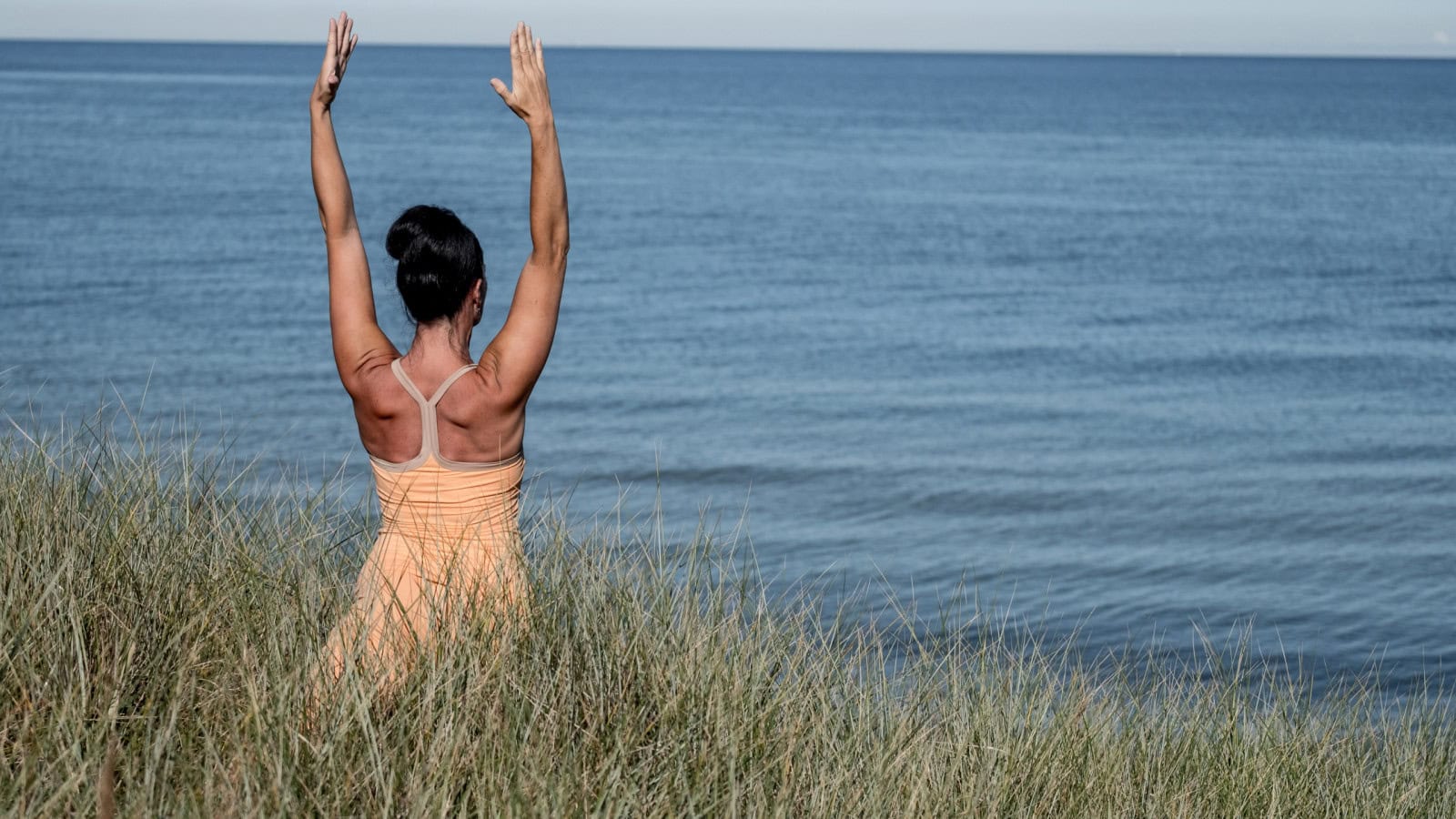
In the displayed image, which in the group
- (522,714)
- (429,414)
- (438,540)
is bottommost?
(522,714)

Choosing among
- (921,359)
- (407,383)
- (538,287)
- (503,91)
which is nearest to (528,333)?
(538,287)

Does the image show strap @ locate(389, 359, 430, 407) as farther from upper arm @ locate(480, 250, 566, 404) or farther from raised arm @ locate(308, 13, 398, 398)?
upper arm @ locate(480, 250, 566, 404)

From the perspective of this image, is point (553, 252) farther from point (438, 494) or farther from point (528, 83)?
point (438, 494)

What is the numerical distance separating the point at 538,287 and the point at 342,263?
58cm


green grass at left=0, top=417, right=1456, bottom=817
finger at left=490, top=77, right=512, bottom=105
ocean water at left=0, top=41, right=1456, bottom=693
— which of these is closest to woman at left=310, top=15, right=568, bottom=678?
green grass at left=0, top=417, right=1456, bottom=817

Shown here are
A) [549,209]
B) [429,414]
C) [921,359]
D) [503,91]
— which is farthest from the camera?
[921,359]

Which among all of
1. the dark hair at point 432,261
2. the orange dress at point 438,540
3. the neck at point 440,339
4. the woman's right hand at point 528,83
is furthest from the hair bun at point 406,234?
the woman's right hand at point 528,83

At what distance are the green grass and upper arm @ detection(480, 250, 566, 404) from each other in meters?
0.63

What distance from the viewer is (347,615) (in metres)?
3.74

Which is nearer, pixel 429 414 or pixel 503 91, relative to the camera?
pixel 429 414

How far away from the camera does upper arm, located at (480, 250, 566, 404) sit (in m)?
3.86

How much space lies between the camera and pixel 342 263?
4.06 m

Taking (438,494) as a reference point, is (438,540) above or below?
below

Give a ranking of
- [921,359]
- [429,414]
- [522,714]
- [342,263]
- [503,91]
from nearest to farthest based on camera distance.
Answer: [522,714] < [429,414] < [342,263] < [503,91] < [921,359]
